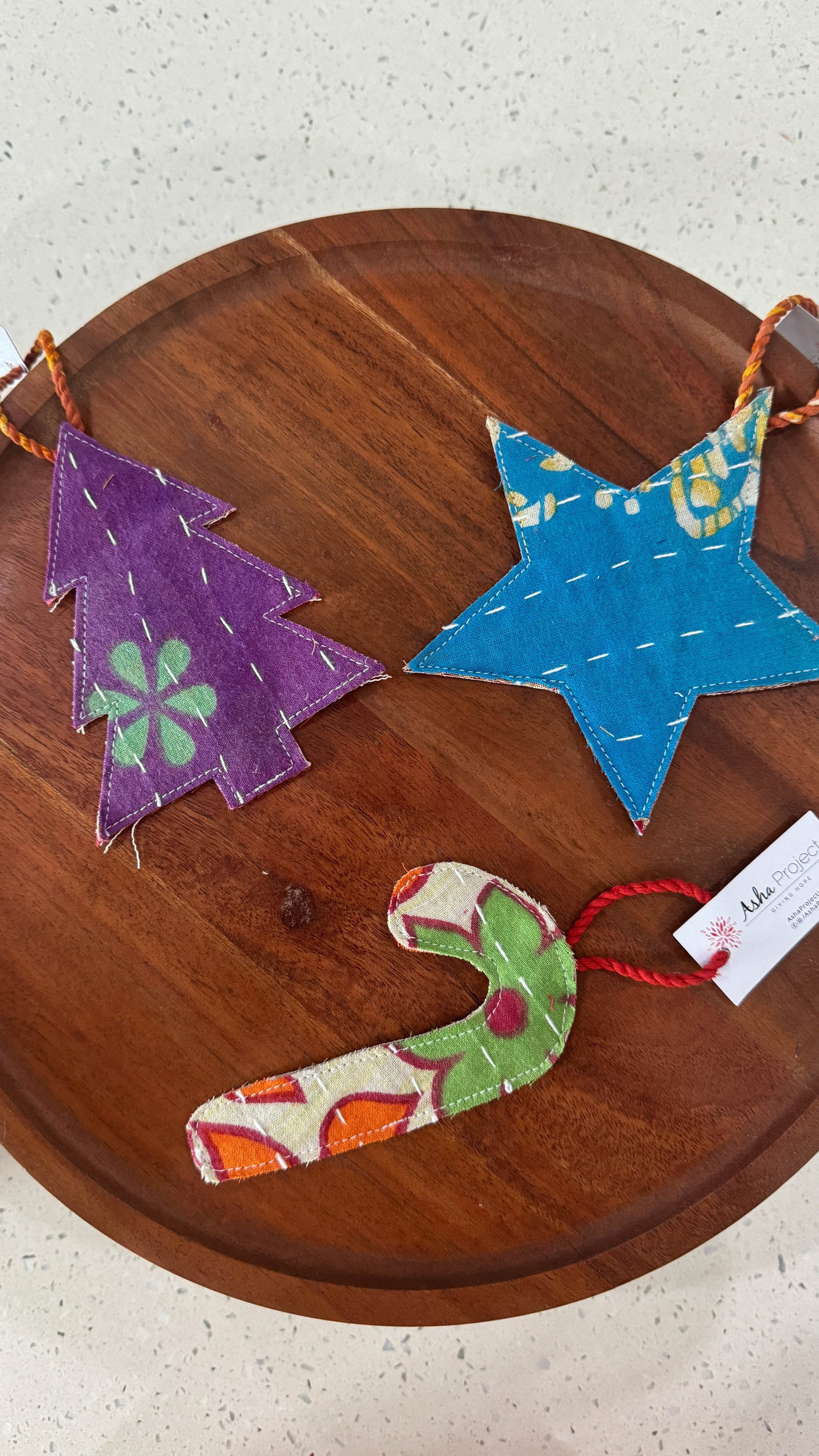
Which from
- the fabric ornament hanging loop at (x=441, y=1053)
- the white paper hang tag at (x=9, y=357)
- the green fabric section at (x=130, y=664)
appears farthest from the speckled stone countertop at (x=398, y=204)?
the green fabric section at (x=130, y=664)

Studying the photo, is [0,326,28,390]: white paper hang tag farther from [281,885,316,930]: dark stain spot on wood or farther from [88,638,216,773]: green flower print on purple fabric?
[281,885,316,930]: dark stain spot on wood

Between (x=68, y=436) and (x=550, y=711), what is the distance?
1.53 feet

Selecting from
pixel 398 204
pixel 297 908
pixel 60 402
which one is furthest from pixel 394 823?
pixel 398 204

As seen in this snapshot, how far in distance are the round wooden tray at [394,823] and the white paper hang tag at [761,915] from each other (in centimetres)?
1

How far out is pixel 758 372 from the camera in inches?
25.5

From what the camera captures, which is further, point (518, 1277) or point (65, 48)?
point (65, 48)

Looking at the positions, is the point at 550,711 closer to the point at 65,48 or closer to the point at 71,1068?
the point at 71,1068

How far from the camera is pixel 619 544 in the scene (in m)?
0.62

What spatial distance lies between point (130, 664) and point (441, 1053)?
1.34ft

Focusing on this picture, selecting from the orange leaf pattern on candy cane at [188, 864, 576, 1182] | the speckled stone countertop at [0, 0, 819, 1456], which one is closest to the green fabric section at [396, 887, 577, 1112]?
the orange leaf pattern on candy cane at [188, 864, 576, 1182]

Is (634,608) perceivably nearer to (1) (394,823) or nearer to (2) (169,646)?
(1) (394,823)

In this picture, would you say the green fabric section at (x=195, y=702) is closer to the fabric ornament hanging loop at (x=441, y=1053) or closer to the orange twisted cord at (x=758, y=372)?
the fabric ornament hanging loop at (x=441, y=1053)

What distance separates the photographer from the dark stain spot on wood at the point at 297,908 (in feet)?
2.02

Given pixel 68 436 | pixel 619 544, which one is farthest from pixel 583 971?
pixel 68 436
